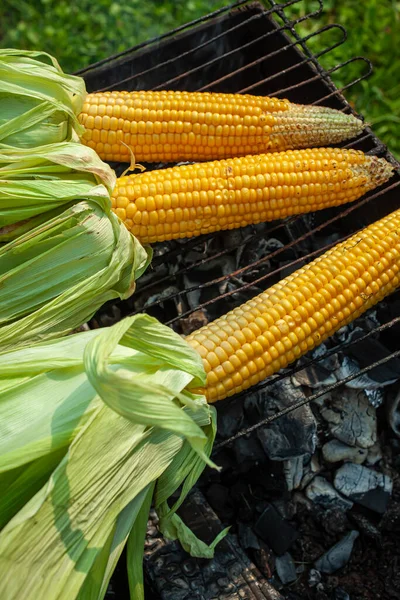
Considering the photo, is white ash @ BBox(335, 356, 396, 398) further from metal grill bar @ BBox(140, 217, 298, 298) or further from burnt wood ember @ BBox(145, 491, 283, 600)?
burnt wood ember @ BBox(145, 491, 283, 600)

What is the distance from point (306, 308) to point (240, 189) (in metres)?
0.54

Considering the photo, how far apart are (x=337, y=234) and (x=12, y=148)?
154 centimetres

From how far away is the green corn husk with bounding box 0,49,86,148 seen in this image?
211cm

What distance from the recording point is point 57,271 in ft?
6.59

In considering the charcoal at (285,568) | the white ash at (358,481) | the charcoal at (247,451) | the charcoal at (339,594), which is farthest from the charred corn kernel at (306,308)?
the charcoal at (339,594)

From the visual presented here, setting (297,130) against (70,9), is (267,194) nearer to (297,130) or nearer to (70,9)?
(297,130)

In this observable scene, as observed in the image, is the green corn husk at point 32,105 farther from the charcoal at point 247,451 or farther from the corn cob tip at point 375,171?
the charcoal at point 247,451

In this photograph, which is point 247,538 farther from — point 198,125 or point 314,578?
point 198,125

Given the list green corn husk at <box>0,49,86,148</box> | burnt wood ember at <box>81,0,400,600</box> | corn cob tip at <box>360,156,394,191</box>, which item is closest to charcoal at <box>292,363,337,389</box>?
burnt wood ember at <box>81,0,400,600</box>

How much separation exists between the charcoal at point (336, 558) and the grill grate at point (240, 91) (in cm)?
88

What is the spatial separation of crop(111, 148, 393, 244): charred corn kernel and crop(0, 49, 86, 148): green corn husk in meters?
0.30

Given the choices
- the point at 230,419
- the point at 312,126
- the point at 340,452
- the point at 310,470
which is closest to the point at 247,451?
the point at 230,419

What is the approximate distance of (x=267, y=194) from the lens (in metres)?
2.35

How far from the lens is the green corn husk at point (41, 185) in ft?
6.47
